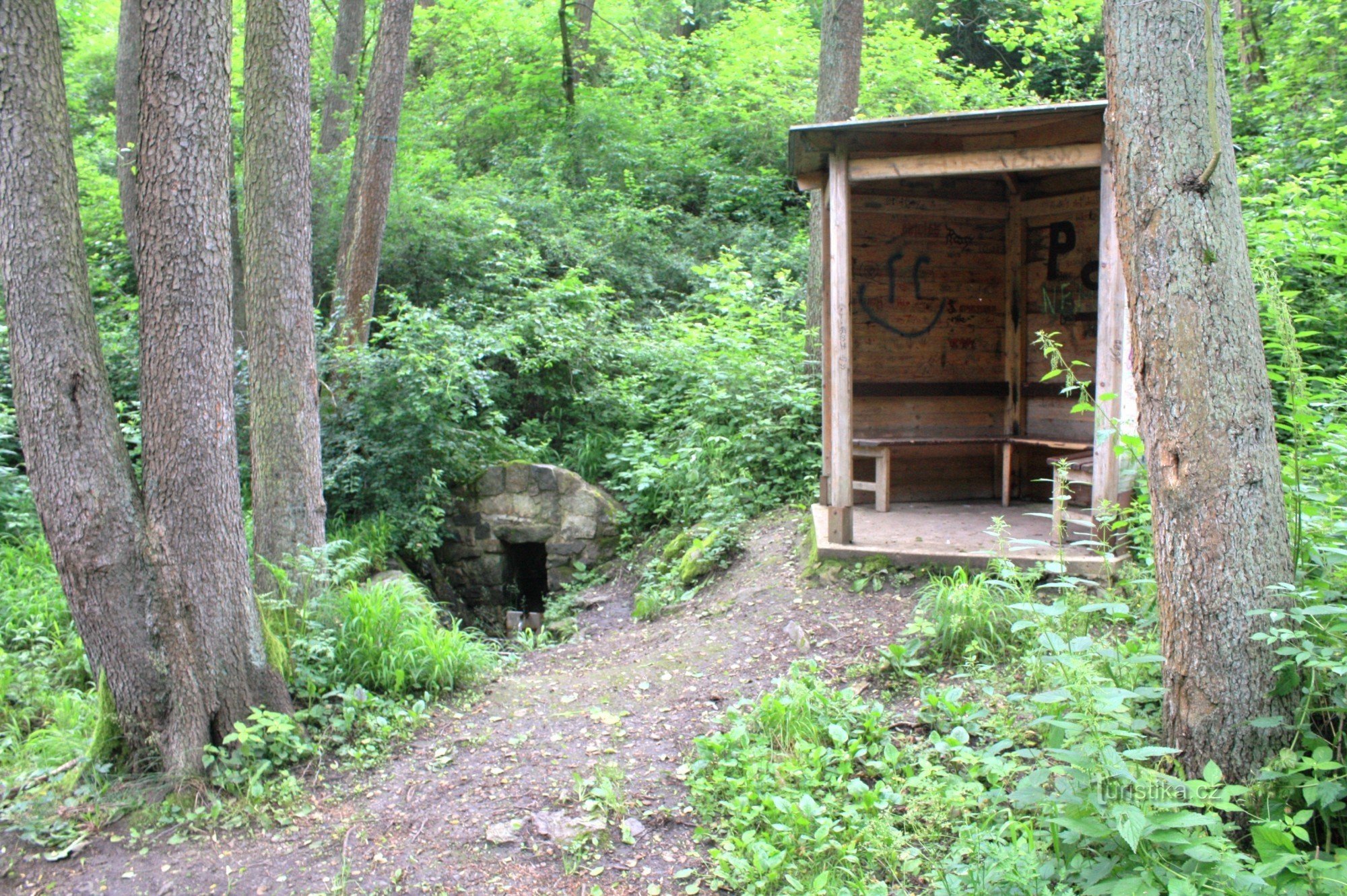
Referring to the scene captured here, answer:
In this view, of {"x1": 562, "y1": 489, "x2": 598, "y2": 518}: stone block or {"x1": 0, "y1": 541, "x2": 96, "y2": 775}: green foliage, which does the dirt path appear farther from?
{"x1": 562, "y1": 489, "x2": 598, "y2": 518}: stone block

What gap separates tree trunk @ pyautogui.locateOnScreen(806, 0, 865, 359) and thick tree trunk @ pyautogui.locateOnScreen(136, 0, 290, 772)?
6.35 m

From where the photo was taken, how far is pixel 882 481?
723 centimetres

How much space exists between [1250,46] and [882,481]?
9.07 m

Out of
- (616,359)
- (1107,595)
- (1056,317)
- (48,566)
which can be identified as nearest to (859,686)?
(1107,595)

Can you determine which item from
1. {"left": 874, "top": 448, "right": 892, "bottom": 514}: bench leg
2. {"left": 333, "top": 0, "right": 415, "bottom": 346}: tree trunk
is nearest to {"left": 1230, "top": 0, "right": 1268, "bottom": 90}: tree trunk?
{"left": 874, "top": 448, "right": 892, "bottom": 514}: bench leg

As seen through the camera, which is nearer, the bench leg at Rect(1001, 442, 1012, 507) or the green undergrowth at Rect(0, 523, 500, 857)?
the green undergrowth at Rect(0, 523, 500, 857)

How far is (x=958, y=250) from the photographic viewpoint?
8008mm

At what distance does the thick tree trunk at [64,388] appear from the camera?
3779 mm

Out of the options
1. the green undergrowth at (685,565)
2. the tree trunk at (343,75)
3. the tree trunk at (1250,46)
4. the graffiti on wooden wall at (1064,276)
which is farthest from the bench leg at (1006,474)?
the tree trunk at (343,75)

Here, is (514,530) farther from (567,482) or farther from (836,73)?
(836,73)

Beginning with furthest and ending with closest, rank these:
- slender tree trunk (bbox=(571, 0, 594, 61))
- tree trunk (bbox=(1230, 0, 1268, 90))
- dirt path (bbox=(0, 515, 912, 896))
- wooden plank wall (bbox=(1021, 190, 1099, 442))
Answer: slender tree trunk (bbox=(571, 0, 594, 61)) → tree trunk (bbox=(1230, 0, 1268, 90)) → wooden plank wall (bbox=(1021, 190, 1099, 442)) → dirt path (bbox=(0, 515, 912, 896))

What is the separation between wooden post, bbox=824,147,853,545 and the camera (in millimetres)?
6031

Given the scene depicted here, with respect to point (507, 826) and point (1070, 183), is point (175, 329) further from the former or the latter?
point (1070, 183)

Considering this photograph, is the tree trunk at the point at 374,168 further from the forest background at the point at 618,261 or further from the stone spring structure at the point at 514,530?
the stone spring structure at the point at 514,530
